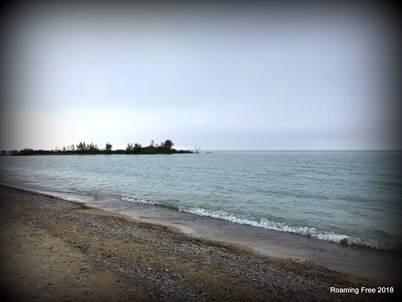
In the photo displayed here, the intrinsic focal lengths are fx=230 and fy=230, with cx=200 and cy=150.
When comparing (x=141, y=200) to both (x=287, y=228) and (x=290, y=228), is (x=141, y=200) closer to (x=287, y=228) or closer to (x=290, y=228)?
(x=287, y=228)

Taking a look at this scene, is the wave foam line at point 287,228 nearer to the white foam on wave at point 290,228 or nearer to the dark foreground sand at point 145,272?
the white foam on wave at point 290,228

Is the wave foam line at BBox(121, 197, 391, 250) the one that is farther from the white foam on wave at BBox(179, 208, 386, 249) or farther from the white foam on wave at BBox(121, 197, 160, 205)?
the white foam on wave at BBox(121, 197, 160, 205)

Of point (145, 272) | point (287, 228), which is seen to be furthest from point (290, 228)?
point (145, 272)

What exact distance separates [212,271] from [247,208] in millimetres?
11869

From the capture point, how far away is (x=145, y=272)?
6.67m

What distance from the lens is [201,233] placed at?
1266 cm

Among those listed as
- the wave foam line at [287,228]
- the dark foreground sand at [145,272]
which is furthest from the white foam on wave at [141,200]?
the dark foreground sand at [145,272]

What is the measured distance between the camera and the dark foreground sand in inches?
221

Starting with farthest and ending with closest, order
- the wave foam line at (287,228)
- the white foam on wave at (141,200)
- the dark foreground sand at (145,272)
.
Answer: the white foam on wave at (141,200), the wave foam line at (287,228), the dark foreground sand at (145,272)

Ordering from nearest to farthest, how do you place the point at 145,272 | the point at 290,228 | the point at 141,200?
the point at 145,272
the point at 290,228
the point at 141,200

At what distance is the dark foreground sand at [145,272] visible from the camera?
5.61 metres

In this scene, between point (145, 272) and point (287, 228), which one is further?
point (287, 228)

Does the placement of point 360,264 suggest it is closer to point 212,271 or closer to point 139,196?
point 212,271

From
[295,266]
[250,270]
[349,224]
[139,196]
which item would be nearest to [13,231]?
[250,270]
